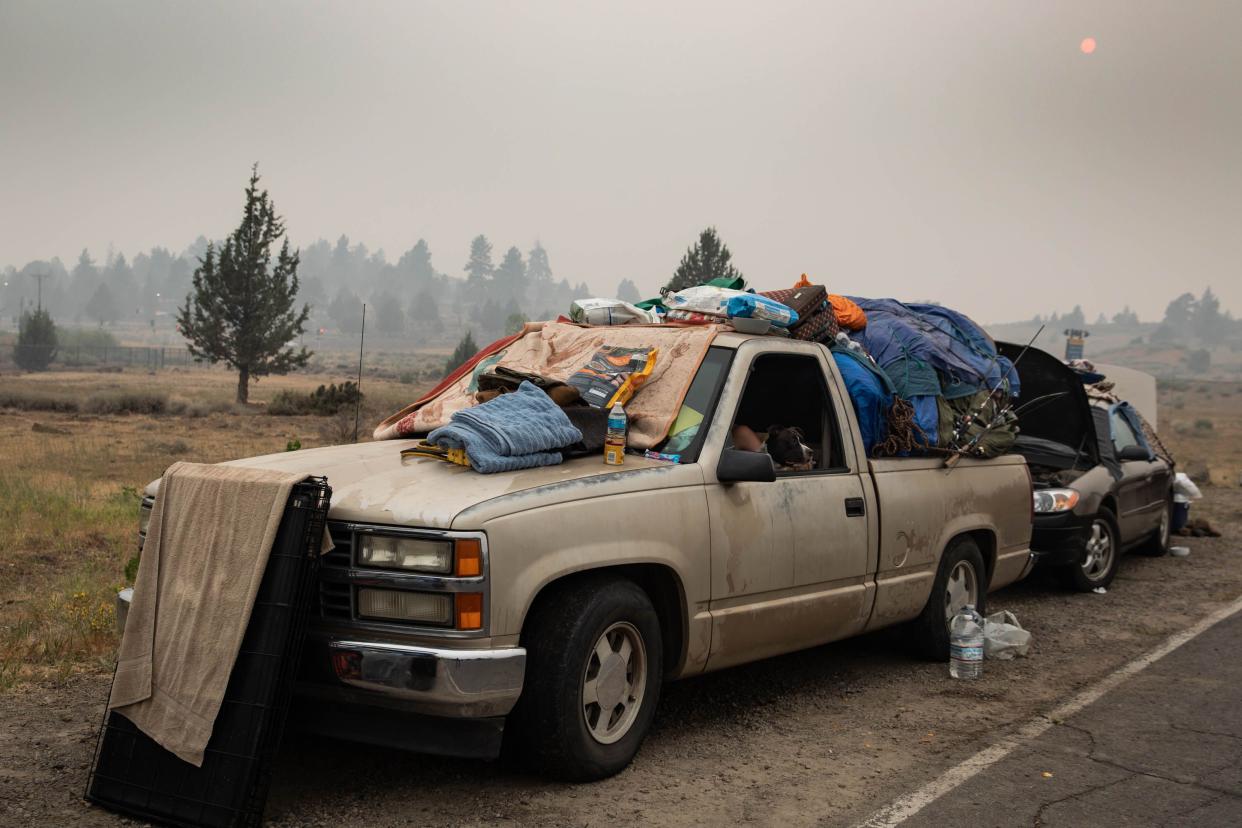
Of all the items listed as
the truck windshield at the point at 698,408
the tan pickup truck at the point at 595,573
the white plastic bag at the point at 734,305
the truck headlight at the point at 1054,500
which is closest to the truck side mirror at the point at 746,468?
the tan pickup truck at the point at 595,573

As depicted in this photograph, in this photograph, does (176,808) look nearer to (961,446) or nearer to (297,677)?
(297,677)

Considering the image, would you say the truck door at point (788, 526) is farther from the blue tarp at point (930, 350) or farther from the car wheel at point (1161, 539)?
the car wheel at point (1161, 539)

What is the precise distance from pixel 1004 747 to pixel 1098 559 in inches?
211

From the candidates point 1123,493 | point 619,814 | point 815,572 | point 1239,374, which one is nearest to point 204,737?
point 619,814

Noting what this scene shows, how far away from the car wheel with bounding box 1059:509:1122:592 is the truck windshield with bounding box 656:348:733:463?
5554 millimetres

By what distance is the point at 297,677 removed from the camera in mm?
4293

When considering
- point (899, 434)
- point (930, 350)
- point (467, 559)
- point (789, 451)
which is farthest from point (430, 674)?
point (930, 350)

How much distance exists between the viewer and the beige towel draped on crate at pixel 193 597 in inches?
160

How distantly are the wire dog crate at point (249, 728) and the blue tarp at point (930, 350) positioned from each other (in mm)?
3925

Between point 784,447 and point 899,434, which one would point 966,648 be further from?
point 784,447

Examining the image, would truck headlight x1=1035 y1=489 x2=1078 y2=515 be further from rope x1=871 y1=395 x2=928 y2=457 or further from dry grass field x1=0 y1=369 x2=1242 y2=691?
dry grass field x1=0 y1=369 x2=1242 y2=691

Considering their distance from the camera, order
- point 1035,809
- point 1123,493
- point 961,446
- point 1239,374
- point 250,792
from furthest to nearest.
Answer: point 1239,374, point 1123,493, point 961,446, point 1035,809, point 250,792

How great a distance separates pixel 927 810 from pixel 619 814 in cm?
121

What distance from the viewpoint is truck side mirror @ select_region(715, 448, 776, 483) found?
508 centimetres
